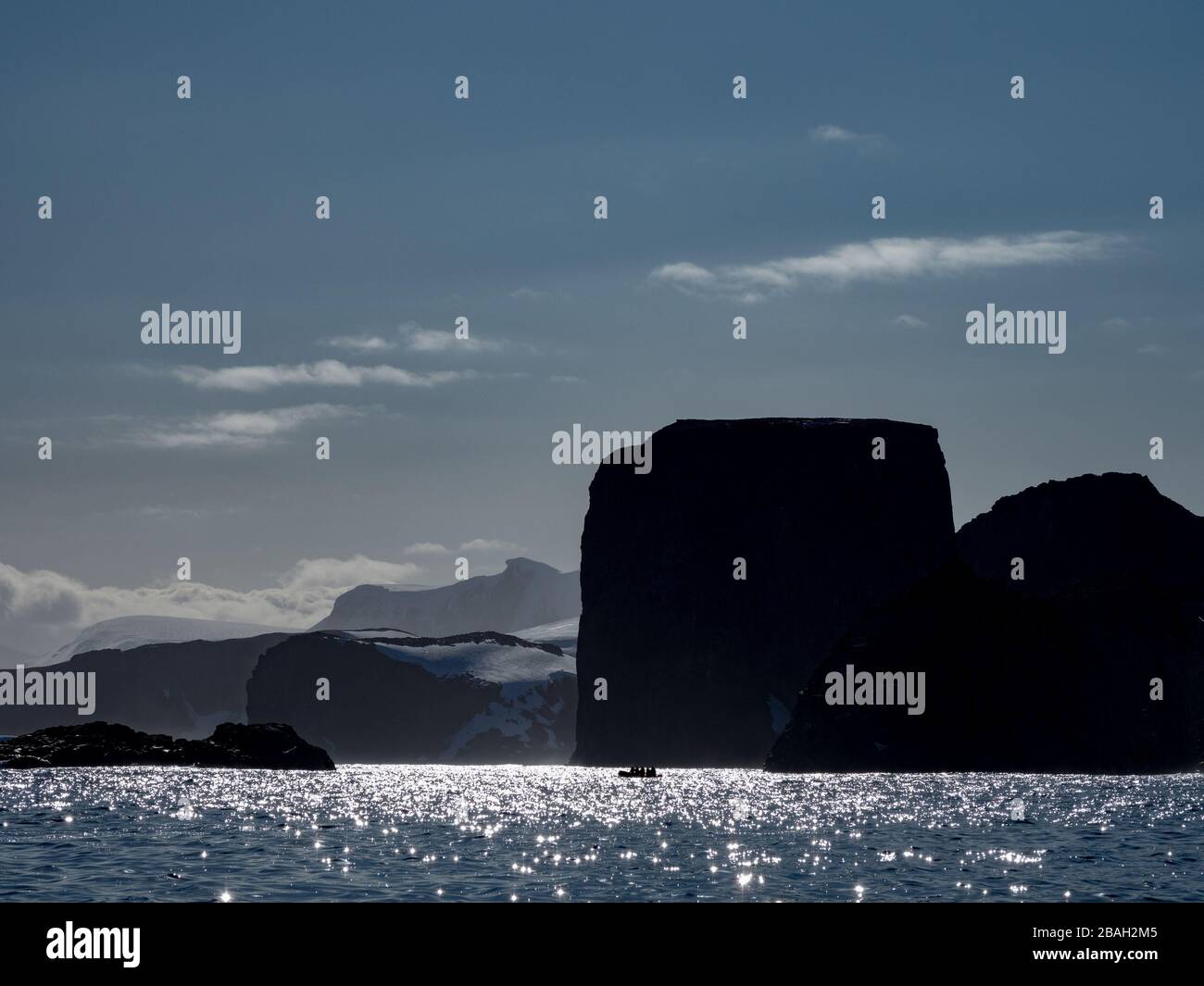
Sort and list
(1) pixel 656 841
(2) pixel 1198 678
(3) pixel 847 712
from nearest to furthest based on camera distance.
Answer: (1) pixel 656 841
(3) pixel 847 712
(2) pixel 1198 678

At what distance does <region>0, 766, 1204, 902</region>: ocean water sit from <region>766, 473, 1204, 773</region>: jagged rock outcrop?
51301 millimetres

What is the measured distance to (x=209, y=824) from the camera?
258 feet

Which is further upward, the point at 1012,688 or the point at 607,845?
the point at 1012,688

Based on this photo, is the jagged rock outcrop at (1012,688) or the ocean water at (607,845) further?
the jagged rock outcrop at (1012,688)

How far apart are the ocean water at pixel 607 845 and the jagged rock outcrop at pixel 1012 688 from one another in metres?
51.3

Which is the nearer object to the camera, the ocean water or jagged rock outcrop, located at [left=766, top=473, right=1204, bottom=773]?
the ocean water

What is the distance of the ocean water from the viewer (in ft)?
153

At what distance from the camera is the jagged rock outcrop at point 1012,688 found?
178000mm

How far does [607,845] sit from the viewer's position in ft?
221

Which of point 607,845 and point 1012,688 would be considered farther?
point 1012,688

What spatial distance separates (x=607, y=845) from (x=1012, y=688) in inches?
4932
